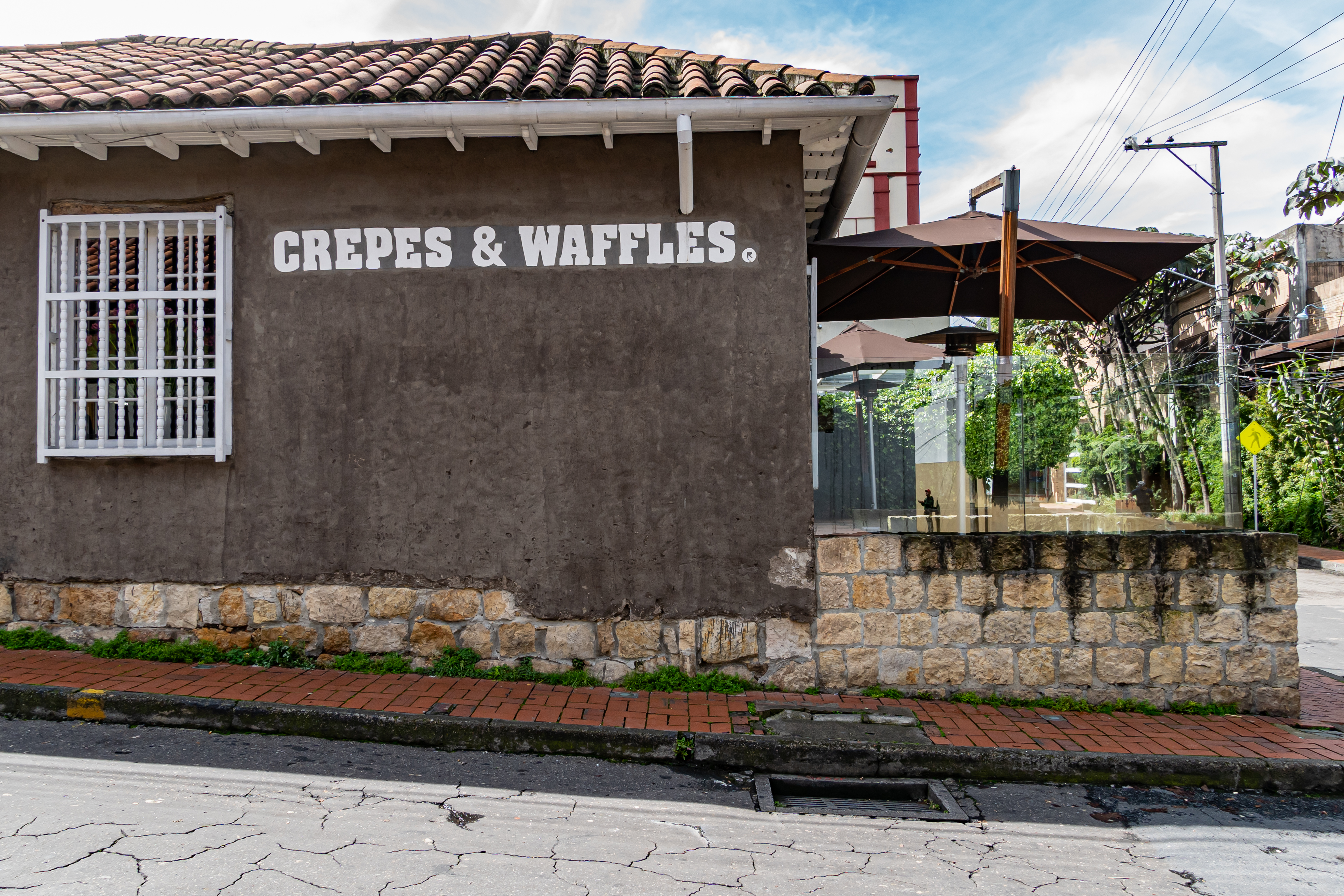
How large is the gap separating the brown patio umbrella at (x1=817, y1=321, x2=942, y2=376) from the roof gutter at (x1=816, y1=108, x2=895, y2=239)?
4.01ft

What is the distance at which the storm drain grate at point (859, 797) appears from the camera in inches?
172

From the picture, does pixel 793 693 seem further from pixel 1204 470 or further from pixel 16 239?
pixel 16 239

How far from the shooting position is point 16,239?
6215mm

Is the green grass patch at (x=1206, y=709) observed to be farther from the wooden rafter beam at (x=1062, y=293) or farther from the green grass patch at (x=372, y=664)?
the green grass patch at (x=372, y=664)

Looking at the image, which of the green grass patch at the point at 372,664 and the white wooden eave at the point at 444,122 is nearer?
the white wooden eave at the point at 444,122

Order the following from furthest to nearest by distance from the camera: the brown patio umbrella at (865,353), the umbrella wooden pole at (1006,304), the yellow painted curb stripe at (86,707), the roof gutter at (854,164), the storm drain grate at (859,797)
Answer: the brown patio umbrella at (865,353) → the umbrella wooden pole at (1006,304) → the roof gutter at (854,164) → the yellow painted curb stripe at (86,707) → the storm drain grate at (859,797)

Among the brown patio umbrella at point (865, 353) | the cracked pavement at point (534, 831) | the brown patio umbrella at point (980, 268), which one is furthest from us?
the brown patio umbrella at point (865, 353)

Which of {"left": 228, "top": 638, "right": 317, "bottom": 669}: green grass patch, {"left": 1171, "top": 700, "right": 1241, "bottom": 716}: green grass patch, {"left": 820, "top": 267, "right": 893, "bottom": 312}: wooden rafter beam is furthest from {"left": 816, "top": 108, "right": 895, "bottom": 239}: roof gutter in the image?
{"left": 228, "top": 638, "right": 317, "bottom": 669}: green grass patch

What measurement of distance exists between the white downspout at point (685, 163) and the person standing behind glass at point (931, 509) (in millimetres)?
2650

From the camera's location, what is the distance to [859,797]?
4711 millimetres

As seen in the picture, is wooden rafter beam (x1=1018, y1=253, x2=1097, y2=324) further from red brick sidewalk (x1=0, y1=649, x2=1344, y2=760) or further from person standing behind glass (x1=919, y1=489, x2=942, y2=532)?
red brick sidewalk (x1=0, y1=649, x2=1344, y2=760)

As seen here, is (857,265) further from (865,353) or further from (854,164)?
(865,353)

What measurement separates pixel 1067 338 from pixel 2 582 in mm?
26220

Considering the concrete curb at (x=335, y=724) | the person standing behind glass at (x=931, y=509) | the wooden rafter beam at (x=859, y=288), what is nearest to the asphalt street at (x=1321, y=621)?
the person standing behind glass at (x=931, y=509)
